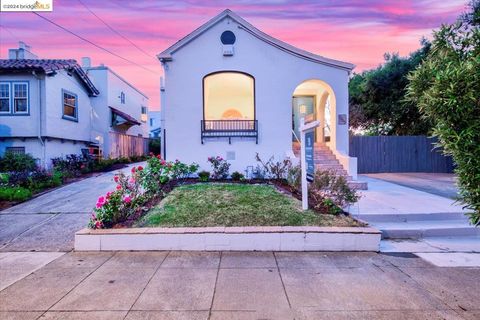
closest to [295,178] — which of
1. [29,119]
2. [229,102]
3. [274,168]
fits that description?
[274,168]

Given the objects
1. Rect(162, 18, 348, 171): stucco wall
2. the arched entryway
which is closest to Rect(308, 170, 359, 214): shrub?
Rect(162, 18, 348, 171): stucco wall

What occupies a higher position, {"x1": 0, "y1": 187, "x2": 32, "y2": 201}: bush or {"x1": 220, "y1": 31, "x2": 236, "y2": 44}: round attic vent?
{"x1": 220, "y1": 31, "x2": 236, "y2": 44}: round attic vent

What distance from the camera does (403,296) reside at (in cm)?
335

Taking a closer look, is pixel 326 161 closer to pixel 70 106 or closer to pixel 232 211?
pixel 232 211

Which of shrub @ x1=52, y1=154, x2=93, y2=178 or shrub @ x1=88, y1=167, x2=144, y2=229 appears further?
shrub @ x1=52, y1=154, x2=93, y2=178

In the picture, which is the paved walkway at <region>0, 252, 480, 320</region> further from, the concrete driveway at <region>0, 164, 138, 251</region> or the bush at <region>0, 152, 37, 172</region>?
the bush at <region>0, 152, 37, 172</region>

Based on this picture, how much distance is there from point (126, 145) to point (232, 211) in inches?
713

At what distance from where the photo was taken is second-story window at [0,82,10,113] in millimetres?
13359

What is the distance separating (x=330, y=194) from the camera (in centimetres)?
639

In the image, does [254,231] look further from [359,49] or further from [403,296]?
[359,49]

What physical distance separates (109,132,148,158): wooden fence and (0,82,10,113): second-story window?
632 cm

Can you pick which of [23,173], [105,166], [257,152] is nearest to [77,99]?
[105,166]

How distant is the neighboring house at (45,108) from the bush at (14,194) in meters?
5.04

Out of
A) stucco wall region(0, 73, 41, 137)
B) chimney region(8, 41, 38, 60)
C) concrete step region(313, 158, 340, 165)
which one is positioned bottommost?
concrete step region(313, 158, 340, 165)
